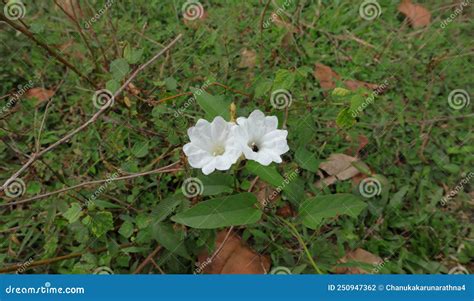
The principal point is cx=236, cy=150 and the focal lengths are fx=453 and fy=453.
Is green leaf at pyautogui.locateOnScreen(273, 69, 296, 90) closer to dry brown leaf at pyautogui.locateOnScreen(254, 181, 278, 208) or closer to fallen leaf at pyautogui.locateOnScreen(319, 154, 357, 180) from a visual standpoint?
dry brown leaf at pyautogui.locateOnScreen(254, 181, 278, 208)

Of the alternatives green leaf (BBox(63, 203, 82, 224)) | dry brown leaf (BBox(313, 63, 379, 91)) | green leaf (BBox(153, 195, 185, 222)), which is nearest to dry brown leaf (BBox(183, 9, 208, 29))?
dry brown leaf (BBox(313, 63, 379, 91))

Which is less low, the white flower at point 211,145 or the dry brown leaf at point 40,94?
the dry brown leaf at point 40,94

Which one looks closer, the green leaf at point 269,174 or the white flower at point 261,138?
the white flower at point 261,138

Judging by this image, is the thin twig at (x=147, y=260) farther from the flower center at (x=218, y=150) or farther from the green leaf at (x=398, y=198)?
the green leaf at (x=398, y=198)

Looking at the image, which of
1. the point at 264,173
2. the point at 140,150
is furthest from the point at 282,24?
the point at 264,173

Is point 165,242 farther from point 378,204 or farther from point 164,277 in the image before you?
point 378,204

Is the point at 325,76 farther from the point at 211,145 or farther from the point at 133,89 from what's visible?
the point at 211,145

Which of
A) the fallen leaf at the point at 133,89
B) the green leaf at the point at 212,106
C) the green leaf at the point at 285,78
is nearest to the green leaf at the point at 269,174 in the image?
the green leaf at the point at 212,106

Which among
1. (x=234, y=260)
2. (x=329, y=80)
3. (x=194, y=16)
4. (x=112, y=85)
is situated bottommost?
(x=234, y=260)
